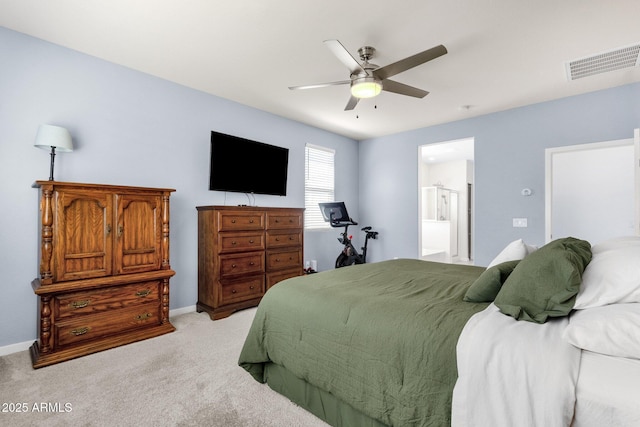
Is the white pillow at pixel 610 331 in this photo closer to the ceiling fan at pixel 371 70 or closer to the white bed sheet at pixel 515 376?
the white bed sheet at pixel 515 376

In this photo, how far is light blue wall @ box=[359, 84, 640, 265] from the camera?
3.74 metres

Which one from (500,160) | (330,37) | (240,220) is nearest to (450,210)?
(500,160)

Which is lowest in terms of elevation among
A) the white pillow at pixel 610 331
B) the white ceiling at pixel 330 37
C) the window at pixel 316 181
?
the white pillow at pixel 610 331

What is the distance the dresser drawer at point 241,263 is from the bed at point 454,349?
1.58m

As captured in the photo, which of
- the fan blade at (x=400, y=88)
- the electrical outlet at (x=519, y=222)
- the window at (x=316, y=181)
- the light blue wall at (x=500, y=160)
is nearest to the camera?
the fan blade at (x=400, y=88)

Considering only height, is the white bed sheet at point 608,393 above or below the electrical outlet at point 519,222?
below

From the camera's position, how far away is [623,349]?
3.17 ft

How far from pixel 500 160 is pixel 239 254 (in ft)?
13.0

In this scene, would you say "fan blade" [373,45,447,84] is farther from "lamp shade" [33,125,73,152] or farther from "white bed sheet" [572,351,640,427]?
"lamp shade" [33,125,73,152]

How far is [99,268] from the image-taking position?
8.61ft

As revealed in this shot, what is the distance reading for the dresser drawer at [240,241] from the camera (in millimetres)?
3416

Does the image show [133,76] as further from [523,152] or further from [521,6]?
[523,152]

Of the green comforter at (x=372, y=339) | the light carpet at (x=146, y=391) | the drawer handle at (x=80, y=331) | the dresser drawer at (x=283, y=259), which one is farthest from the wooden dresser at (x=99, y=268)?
the green comforter at (x=372, y=339)

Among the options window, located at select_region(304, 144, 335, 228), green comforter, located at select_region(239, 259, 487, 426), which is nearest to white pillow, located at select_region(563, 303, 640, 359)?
green comforter, located at select_region(239, 259, 487, 426)
